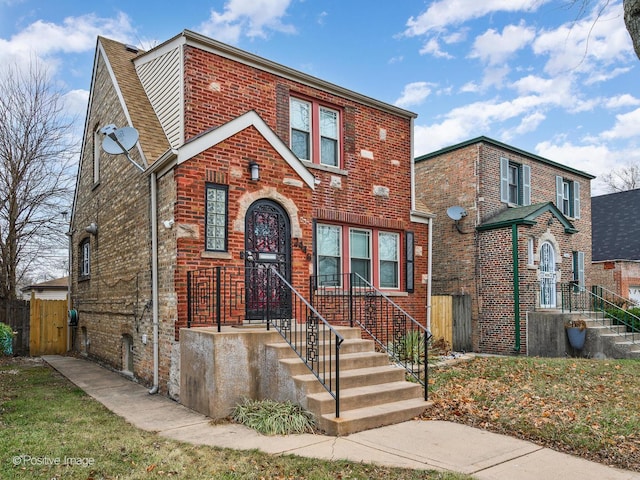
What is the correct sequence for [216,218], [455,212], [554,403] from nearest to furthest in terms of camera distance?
1. [554,403]
2. [216,218]
3. [455,212]

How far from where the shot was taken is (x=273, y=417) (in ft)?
20.0

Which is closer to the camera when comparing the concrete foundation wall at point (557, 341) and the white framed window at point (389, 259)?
the white framed window at point (389, 259)

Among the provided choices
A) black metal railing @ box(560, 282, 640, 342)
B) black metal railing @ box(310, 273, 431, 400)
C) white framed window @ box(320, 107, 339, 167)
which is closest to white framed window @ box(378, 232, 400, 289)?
black metal railing @ box(310, 273, 431, 400)

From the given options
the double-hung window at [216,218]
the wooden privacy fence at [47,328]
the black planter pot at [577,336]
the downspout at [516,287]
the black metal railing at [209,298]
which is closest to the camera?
the black metal railing at [209,298]

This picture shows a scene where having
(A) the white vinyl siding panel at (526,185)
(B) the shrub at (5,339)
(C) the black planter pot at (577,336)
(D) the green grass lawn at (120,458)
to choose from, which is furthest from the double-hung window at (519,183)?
(B) the shrub at (5,339)

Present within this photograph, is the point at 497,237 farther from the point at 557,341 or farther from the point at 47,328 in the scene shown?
the point at 47,328

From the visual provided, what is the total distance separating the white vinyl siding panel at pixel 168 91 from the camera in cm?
905

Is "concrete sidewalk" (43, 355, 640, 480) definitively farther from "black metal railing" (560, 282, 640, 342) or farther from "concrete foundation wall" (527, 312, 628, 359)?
"black metal railing" (560, 282, 640, 342)

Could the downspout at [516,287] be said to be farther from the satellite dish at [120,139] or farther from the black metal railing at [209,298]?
the satellite dish at [120,139]

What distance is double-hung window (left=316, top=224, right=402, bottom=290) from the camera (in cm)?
1062

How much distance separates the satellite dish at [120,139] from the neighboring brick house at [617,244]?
17.8 meters

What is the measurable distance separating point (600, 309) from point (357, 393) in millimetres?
12193

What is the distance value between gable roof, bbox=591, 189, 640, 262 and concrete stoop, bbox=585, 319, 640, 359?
8.29 m

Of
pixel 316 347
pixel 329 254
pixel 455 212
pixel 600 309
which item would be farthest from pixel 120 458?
pixel 600 309
